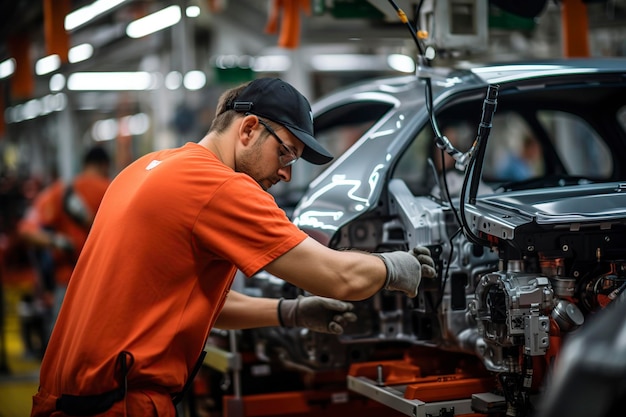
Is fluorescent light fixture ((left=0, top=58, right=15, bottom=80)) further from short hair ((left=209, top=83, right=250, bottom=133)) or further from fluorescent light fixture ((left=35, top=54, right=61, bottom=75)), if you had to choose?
short hair ((left=209, top=83, right=250, bottom=133))

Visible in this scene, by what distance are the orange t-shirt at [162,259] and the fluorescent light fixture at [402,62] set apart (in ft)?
28.1

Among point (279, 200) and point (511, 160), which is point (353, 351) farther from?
point (511, 160)

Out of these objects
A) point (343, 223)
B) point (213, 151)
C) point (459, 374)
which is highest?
point (213, 151)

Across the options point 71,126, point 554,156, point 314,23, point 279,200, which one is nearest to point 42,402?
point 279,200

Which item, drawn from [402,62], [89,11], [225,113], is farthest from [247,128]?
[402,62]

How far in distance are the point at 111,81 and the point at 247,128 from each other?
13.3 meters

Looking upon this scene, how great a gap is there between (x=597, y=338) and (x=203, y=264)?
1.32 metres

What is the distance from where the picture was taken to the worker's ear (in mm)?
3107

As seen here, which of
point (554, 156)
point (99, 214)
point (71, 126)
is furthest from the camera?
point (71, 126)

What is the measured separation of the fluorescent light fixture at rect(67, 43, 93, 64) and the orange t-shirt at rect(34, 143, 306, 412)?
10.5 m

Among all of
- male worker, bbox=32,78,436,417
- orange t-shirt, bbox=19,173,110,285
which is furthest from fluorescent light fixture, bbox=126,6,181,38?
male worker, bbox=32,78,436,417

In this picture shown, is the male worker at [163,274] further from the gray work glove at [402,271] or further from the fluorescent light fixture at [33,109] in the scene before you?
the fluorescent light fixture at [33,109]

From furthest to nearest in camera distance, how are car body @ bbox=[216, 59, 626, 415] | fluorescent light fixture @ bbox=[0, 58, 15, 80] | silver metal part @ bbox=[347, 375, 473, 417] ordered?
fluorescent light fixture @ bbox=[0, 58, 15, 80] < silver metal part @ bbox=[347, 375, 473, 417] < car body @ bbox=[216, 59, 626, 415]

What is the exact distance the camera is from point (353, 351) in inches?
185
